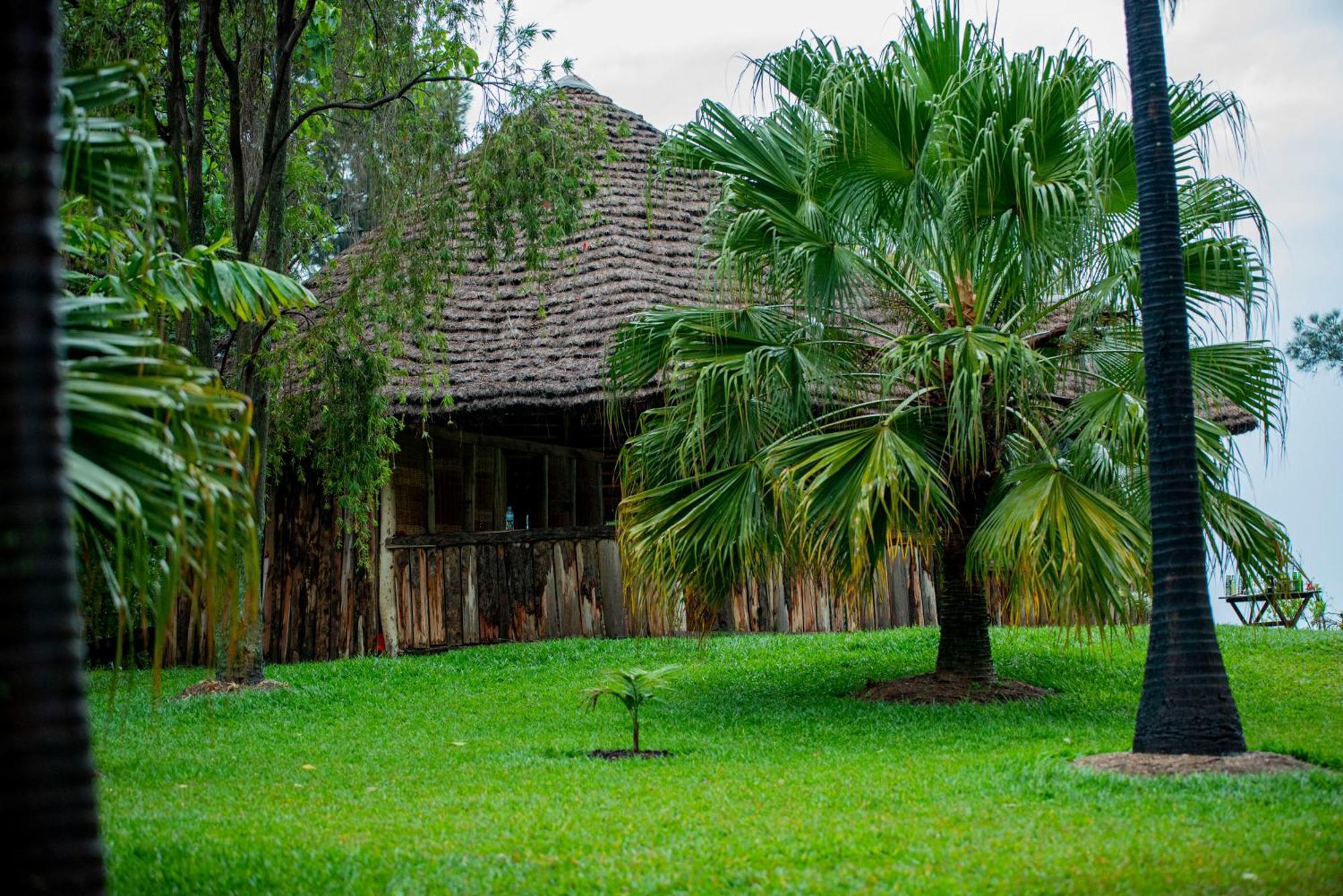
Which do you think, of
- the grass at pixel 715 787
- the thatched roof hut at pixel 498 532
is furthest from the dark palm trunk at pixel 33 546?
the thatched roof hut at pixel 498 532

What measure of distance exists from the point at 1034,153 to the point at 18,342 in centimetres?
727

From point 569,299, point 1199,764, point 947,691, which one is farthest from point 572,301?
point 1199,764

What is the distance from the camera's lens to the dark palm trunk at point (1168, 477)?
6.44 meters

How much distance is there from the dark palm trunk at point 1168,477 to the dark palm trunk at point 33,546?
5583mm

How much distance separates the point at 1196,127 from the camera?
8805 millimetres

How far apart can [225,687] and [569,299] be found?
5337 millimetres

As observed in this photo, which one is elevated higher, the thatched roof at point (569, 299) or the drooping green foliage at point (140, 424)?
the thatched roof at point (569, 299)

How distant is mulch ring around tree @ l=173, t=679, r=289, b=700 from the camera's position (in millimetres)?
10375

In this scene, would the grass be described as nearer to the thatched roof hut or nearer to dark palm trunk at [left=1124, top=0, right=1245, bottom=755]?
dark palm trunk at [left=1124, top=0, right=1245, bottom=755]

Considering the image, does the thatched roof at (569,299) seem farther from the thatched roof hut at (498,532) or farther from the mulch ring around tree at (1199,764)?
the mulch ring around tree at (1199,764)

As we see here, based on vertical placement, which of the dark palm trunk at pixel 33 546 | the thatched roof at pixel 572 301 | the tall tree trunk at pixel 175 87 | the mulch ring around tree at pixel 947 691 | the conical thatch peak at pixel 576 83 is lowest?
the mulch ring around tree at pixel 947 691

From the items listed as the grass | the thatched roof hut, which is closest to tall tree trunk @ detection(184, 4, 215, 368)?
the thatched roof hut

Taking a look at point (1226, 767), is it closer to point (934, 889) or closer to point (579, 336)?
point (934, 889)

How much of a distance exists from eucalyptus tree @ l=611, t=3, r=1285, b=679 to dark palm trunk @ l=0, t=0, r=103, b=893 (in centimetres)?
586
